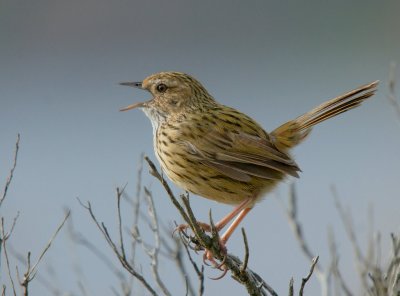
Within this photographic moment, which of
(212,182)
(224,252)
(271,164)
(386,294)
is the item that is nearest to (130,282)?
(224,252)

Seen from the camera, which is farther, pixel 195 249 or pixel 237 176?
pixel 237 176

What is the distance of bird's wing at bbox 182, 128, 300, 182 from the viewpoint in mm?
5117

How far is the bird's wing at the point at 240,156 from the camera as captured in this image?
512cm

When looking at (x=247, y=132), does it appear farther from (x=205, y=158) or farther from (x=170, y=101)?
(x=170, y=101)

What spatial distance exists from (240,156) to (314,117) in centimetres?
88

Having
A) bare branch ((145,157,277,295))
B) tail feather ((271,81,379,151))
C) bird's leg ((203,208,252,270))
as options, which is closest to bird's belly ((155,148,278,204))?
bird's leg ((203,208,252,270))

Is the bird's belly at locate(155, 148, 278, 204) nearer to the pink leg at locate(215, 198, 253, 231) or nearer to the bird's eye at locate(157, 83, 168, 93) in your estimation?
the pink leg at locate(215, 198, 253, 231)

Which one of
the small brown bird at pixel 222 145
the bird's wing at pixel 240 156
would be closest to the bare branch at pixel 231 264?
the small brown bird at pixel 222 145

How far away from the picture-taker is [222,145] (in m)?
5.29

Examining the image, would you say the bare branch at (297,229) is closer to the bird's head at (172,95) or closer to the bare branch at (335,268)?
the bare branch at (335,268)

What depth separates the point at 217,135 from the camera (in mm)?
5352

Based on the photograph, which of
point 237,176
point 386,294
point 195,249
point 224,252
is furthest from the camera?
point 237,176

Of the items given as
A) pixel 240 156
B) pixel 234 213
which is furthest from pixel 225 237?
pixel 240 156

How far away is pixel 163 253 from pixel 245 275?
74 centimetres
